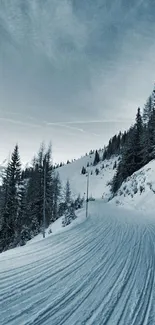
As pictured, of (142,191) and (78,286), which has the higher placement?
(142,191)

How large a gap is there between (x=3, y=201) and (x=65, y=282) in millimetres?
25841

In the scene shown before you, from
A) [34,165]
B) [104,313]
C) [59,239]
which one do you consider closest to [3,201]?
[34,165]

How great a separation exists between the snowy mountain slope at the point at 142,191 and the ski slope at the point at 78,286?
16782 millimetres

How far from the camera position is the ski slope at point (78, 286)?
11.3ft

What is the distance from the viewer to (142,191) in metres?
27.2

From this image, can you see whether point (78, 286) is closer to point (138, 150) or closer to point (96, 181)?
point (138, 150)

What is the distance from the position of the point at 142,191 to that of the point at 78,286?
2390 centimetres

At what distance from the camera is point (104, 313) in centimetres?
363

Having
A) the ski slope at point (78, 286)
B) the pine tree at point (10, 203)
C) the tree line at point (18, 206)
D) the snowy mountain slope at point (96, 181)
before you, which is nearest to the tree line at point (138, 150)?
the tree line at point (18, 206)

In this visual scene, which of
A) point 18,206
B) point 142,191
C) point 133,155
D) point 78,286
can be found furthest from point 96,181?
point 78,286

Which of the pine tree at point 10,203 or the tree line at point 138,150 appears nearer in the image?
the pine tree at point 10,203

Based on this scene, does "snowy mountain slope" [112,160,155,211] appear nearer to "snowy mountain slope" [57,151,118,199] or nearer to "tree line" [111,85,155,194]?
"tree line" [111,85,155,194]

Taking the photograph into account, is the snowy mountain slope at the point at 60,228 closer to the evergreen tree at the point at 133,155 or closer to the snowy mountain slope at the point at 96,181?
the evergreen tree at the point at 133,155

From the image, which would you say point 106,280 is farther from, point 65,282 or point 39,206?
point 39,206
